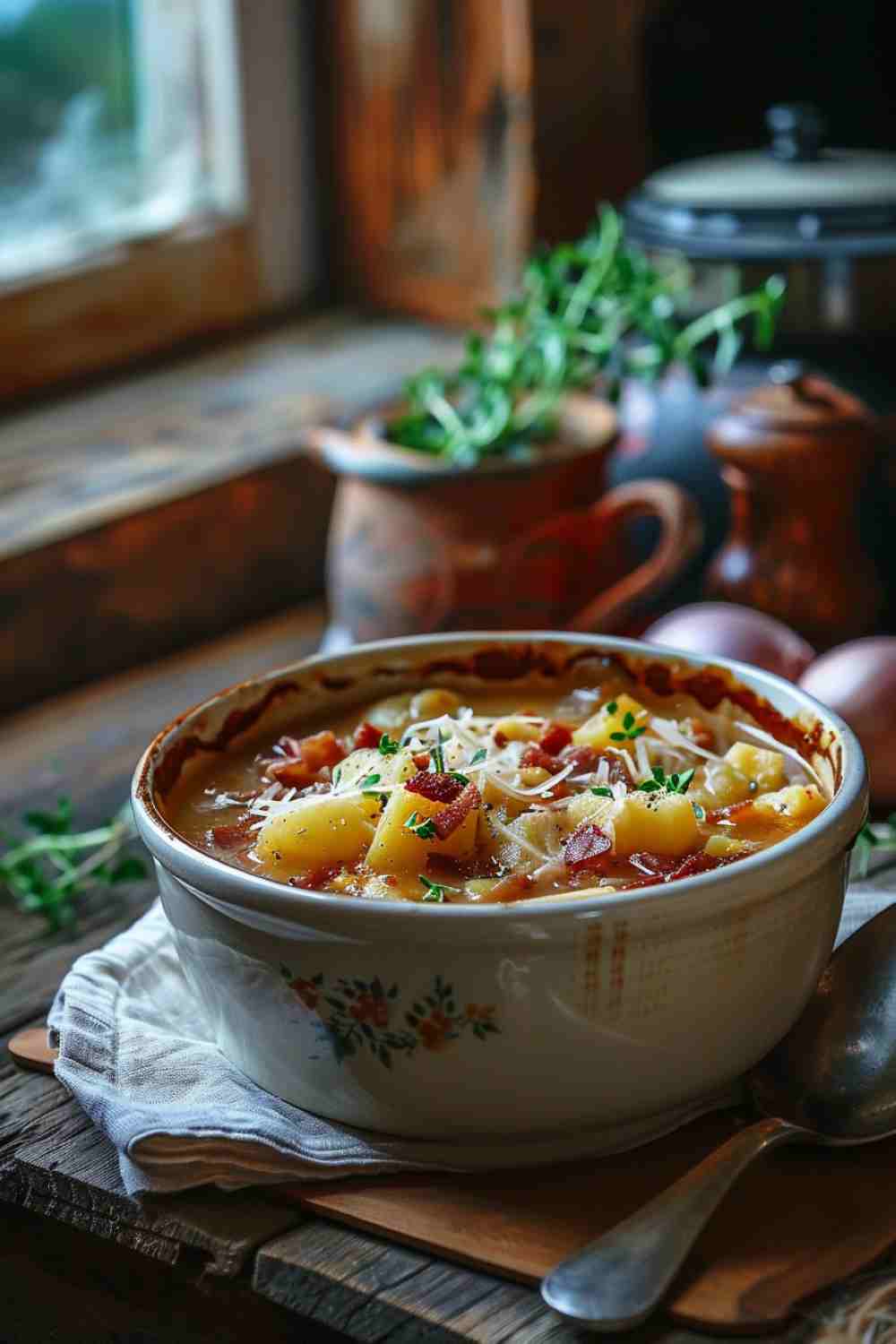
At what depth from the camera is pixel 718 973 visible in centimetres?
95

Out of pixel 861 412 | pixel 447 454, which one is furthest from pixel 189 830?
pixel 861 412

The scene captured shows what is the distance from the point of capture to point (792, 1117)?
100 cm

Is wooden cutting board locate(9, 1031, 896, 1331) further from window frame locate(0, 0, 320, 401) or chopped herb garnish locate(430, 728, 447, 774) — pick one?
window frame locate(0, 0, 320, 401)

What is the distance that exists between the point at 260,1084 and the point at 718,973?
28 cm

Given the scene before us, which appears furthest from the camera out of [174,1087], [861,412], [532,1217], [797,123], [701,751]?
[797,123]

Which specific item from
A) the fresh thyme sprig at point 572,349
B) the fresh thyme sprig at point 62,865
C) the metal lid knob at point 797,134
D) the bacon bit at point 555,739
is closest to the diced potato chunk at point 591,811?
the bacon bit at point 555,739

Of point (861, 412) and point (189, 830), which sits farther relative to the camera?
point (861, 412)

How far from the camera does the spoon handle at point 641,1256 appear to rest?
85 cm

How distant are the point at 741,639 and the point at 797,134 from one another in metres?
0.61

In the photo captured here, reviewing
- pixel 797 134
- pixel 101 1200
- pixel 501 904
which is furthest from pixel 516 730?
pixel 797 134

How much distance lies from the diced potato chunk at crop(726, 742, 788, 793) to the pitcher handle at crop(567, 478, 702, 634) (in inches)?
21.3

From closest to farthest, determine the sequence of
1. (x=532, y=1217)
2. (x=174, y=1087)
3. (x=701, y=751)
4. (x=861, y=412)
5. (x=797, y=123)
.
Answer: (x=532, y=1217) → (x=174, y=1087) → (x=701, y=751) → (x=861, y=412) → (x=797, y=123)

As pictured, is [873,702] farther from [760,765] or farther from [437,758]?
[437,758]

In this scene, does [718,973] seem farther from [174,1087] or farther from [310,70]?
[310,70]
